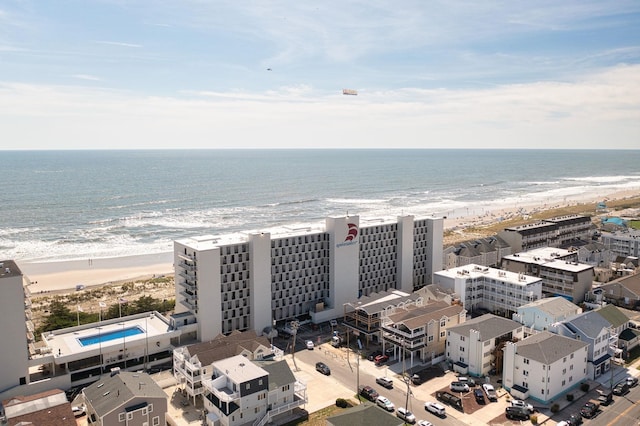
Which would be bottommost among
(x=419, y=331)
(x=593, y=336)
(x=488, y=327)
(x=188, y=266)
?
(x=419, y=331)

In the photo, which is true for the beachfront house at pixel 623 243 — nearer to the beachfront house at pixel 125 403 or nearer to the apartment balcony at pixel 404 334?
the apartment balcony at pixel 404 334

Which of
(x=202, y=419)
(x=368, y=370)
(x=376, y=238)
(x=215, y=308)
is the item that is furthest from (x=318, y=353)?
(x=376, y=238)

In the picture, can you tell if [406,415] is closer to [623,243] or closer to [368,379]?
[368,379]

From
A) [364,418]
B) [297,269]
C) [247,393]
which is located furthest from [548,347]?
[297,269]

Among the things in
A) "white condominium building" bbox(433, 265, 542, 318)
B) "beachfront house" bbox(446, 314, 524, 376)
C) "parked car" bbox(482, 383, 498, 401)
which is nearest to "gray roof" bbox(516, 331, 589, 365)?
"beachfront house" bbox(446, 314, 524, 376)

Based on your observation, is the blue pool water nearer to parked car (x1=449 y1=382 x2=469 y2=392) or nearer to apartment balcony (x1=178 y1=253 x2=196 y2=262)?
apartment balcony (x1=178 y1=253 x2=196 y2=262)
